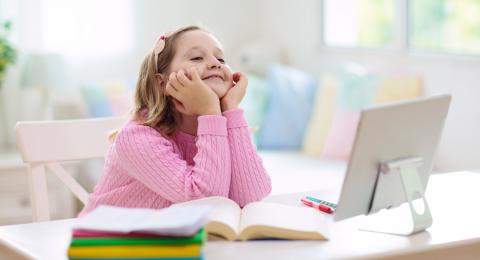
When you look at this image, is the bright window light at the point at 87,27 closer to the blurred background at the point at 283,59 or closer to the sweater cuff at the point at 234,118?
the blurred background at the point at 283,59

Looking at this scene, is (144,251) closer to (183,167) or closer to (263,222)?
(263,222)

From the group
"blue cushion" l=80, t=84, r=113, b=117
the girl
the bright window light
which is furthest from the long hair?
the bright window light

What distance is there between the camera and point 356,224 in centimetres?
172

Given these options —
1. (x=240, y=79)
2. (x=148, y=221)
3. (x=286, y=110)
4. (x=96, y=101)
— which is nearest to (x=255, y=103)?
(x=286, y=110)

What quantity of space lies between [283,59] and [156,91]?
2454mm

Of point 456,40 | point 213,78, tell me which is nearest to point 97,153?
point 213,78

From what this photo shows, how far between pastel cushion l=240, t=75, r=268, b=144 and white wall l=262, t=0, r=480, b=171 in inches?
13.0

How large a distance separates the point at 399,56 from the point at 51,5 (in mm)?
1585

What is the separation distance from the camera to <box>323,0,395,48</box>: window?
3848 mm

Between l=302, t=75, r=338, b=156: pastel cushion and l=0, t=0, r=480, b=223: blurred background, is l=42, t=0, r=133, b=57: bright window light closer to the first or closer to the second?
l=0, t=0, r=480, b=223: blurred background

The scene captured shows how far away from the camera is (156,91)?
6.56ft

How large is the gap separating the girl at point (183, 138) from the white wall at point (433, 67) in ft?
5.02

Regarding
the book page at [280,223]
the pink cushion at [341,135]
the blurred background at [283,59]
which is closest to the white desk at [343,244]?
the book page at [280,223]

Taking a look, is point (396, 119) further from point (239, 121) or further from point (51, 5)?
point (51, 5)
